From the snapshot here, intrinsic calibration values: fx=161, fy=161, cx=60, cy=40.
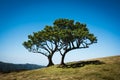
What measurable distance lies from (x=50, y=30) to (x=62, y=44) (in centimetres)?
603

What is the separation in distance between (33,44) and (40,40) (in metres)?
3.53

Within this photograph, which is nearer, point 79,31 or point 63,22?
point 79,31

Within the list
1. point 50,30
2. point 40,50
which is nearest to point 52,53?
point 40,50

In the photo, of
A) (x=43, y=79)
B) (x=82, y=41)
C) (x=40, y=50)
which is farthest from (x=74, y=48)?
(x=43, y=79)

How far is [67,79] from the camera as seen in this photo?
26.5 metres

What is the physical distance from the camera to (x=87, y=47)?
4766 centimetres

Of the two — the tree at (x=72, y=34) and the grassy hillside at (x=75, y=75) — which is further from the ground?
the tree at (x=72, y=34)

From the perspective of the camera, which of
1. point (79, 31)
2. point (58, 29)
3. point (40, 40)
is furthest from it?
point (40, 40)

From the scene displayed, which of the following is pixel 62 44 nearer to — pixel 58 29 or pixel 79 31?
pixel 58 29

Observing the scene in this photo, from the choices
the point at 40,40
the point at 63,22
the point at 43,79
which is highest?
the point at 63,22

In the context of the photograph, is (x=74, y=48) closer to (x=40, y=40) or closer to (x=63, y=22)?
(x=63, y=22)

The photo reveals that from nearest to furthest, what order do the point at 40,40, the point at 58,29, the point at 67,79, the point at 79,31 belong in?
the point at 67,79, the point at 79,31, the point at 58,29, the point at 40,40

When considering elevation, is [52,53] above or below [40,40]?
below

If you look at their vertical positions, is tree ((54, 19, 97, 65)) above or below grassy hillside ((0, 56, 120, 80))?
above
